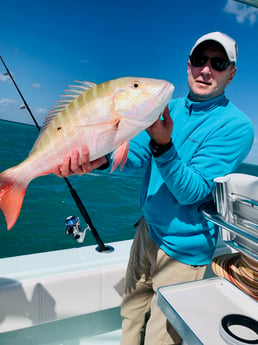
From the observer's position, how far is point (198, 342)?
3.14 ft

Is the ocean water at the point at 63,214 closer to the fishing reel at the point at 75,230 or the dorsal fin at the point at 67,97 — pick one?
the fishing reel at the point at 75,230

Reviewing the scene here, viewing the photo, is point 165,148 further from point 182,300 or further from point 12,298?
point 12,298

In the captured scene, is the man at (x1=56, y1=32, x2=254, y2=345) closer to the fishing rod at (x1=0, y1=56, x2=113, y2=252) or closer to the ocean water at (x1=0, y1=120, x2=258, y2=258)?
the fishing rod at (x1=0, y1=56, x2=113, y2=252)

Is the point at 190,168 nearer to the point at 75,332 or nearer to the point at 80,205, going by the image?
the point at 80,205

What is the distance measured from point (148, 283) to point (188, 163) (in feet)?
2.87

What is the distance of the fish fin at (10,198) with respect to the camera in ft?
4.43

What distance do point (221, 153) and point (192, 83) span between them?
47 centimetres

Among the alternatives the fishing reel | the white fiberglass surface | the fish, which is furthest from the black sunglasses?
the white fiberglass surface

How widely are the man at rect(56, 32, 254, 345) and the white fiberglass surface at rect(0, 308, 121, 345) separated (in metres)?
0.85

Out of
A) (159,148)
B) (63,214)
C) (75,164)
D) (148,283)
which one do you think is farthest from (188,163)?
(63,214)

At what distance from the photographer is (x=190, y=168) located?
1406 mm

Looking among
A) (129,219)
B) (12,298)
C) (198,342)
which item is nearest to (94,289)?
(12,298)

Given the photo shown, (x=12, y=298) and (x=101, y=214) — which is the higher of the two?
(x=12, y=298)

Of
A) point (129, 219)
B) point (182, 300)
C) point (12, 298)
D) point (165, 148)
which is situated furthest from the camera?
point (129, 219)
